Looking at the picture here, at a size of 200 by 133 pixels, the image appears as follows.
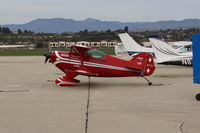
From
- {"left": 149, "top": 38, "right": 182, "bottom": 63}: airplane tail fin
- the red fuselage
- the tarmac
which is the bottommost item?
the tarmac

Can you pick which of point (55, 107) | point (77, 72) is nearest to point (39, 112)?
point (55, 107)

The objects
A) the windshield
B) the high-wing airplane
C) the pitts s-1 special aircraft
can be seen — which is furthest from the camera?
the high-wing airplane

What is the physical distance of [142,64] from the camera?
1359 centimetres

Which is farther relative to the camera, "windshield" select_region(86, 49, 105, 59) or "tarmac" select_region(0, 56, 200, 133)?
"windshield" select_region(86, 49, 105, 59)

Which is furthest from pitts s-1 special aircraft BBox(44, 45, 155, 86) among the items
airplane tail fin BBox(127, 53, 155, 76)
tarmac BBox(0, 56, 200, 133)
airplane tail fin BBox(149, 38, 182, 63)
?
airplane tail fin BBox(149, 38, 182, 63)

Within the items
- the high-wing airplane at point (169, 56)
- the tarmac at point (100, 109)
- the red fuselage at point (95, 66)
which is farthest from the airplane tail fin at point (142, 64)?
the high-wing airplane at point (169, 56)

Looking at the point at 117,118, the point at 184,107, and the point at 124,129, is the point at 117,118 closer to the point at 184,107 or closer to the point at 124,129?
the point at 124,129

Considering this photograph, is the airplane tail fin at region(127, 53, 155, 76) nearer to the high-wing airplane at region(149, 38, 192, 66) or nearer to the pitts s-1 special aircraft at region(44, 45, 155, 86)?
the pitts s-1 special aircraft at region(44, 45, 155, 86)

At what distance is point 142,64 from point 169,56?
5.10m

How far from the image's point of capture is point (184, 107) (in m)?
9.16

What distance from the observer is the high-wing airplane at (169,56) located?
690 inches

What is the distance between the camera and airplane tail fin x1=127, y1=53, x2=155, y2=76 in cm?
1352

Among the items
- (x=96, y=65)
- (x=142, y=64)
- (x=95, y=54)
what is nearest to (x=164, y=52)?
(x=142, y=64)

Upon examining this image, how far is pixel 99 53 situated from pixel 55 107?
495 centimetres
